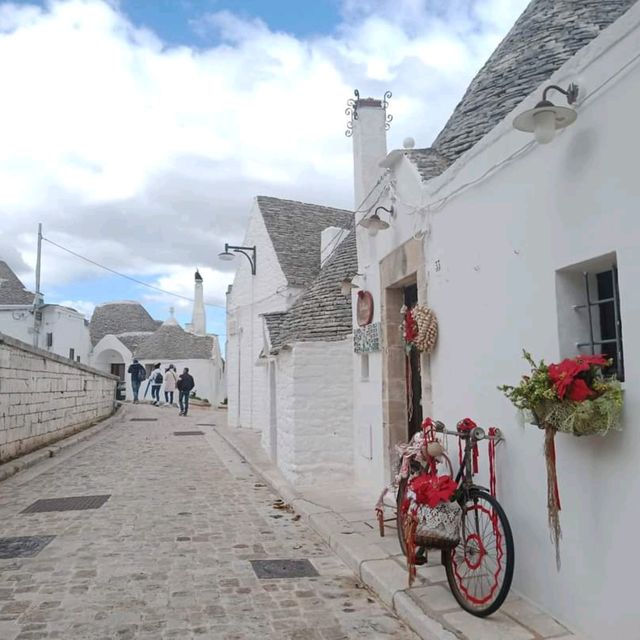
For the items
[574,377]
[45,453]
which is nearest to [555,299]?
[574,377]

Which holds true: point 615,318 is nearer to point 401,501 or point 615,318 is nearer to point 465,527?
point 465,527

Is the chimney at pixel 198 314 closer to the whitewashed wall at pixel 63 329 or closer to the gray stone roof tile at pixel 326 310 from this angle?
the whitewashed wall at pixel 63 329

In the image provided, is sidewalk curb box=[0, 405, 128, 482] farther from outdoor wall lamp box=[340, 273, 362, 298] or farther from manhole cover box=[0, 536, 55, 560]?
outdoor wall lamp box=[340, 273, 362, 298]

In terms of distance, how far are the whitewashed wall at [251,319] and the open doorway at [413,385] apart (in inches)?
300

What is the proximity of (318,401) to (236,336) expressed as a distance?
10214mm

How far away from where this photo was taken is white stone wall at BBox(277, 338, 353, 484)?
8422 mm

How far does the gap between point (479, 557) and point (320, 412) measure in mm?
4721

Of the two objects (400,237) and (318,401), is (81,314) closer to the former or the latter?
(318,401)

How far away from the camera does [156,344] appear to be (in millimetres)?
35000

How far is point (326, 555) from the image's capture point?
221 inches

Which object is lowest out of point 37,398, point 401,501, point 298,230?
point 401,501

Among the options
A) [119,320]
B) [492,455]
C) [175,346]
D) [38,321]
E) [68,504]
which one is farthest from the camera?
[119,320]

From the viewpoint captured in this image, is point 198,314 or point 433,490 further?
point 198,314

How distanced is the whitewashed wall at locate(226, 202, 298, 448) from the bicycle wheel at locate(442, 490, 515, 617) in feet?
34.9
